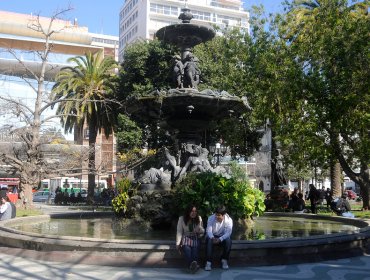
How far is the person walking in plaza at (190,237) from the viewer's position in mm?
6914

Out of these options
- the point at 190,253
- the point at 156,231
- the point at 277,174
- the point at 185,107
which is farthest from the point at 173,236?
the point at 277,174

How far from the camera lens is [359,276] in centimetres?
668

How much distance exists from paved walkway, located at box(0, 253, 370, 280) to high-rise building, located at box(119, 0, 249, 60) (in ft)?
243

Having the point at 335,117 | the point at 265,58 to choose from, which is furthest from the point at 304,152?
the point at 265,58

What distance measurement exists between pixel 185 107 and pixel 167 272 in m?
5.35

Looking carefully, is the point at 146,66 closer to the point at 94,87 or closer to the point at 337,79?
the point at 94,87

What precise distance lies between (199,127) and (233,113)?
3.45 ft

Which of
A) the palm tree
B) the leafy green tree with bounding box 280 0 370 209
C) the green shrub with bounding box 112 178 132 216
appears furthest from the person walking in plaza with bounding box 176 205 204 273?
the palm tree

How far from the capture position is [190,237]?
703 cm

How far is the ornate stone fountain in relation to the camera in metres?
11.1

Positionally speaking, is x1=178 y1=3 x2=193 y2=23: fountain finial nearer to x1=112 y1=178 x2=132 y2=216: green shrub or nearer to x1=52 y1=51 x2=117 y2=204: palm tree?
x1=112 y1=178 x2=132 y2=216: green shrub

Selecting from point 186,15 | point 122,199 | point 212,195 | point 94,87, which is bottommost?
point 122,199

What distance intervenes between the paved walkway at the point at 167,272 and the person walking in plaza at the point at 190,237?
20 centimetres

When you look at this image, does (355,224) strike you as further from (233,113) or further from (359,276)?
(359,276)
